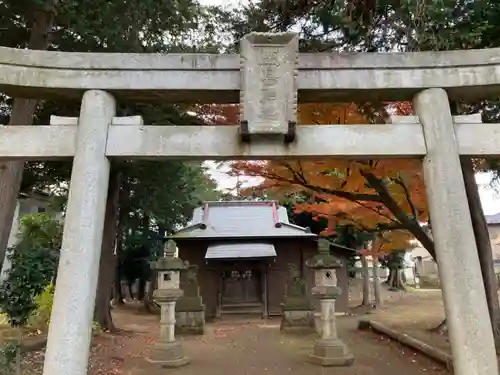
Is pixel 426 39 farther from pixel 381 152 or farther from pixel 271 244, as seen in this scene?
pixel 271 244

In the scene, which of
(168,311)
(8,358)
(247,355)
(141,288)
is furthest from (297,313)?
(141,288)

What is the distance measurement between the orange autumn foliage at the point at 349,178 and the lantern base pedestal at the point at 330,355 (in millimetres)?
3229

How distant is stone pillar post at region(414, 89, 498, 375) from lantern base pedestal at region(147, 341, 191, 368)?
6752mm

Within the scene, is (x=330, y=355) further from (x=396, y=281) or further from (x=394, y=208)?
(x=396, y=281)

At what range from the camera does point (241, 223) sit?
21.8 metres

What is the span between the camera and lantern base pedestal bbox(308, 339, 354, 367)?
30.8 feet

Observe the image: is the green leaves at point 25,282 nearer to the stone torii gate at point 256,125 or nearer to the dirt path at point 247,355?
the dirt path at point 247,355

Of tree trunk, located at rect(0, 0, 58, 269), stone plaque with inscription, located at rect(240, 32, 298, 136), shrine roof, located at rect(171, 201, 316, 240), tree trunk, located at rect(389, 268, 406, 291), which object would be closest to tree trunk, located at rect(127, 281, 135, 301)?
shrine roof, located at rect(171, 201, 316, 240)

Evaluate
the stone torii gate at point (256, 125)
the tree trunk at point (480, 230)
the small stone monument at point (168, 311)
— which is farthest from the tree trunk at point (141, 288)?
the stone torii gate at point (256, 125)

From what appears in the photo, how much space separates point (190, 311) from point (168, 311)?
16.7 ft

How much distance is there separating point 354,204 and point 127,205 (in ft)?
33.2

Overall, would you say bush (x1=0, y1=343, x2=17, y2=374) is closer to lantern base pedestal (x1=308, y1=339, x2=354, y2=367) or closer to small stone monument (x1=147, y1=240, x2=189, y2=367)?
small stone monument (x1=147, y1=240, x2=189, y2=367)

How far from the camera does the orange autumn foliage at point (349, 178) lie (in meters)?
8.91

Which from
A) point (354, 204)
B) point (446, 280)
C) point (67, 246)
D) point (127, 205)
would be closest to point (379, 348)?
point (354, 204)
